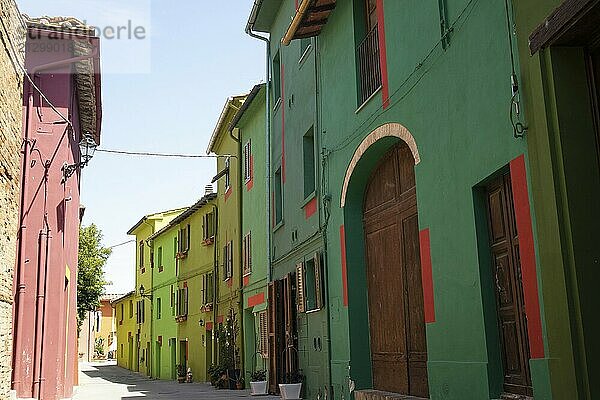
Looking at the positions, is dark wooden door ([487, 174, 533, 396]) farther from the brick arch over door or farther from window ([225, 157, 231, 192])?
window ([225, 157, 231, 192])

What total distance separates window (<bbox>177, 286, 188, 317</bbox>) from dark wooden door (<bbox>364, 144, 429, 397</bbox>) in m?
21.2

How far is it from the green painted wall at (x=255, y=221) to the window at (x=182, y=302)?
10302mm

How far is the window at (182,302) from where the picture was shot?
3131 cm

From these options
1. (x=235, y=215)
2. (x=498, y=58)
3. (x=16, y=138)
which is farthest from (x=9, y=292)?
(x=235, y=215)

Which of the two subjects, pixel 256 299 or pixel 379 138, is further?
pixel 256 299

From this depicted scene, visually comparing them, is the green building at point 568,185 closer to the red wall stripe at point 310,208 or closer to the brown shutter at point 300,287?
the red wall stripe at point 310,208

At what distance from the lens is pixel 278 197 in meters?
17.6

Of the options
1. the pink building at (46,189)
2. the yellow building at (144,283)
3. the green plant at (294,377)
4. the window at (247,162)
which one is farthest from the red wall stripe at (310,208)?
the yellow building at (144,283)

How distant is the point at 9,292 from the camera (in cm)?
917

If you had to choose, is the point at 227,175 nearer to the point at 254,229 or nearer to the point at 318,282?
the point at 254,229

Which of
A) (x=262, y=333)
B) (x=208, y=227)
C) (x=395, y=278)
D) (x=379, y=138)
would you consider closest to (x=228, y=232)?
(x=208, y=227)

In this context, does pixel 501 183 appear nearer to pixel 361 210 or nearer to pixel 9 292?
pixel 361 210

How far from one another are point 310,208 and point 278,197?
3.84m

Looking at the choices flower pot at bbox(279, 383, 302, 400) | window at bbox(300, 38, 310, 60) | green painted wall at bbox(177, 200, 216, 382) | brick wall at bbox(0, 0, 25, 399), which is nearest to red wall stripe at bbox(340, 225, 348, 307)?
flower pot at bbox(279, 383, 302, 400)
